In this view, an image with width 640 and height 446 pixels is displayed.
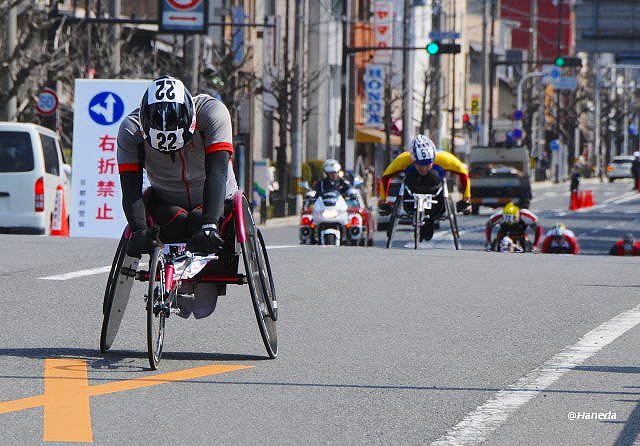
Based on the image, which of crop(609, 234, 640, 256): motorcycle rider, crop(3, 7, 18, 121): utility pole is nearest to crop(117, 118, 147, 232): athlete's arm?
crop(609, 234, 640, 256): motorcycle rider

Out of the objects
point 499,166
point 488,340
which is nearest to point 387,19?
point 499,166

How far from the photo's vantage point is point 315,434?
7.26 metres

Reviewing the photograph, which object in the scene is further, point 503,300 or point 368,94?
point 368,94

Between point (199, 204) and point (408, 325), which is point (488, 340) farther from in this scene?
point (199, 204)

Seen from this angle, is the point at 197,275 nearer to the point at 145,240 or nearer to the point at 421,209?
the point at 145,240

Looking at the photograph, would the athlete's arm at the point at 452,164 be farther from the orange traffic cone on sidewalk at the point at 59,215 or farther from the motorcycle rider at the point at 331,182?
the orange traffic cone on sidewalk at the point at 59,215

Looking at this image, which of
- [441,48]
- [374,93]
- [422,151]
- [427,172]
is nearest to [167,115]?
[422,151]

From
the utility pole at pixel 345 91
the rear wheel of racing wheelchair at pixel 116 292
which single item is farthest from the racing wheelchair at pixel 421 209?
the utility pole at pixel 345 91

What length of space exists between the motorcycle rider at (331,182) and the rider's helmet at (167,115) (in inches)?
744

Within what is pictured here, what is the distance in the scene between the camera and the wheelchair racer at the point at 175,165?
8.84 metres

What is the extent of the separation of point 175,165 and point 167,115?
517mm

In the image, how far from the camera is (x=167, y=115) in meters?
8.79

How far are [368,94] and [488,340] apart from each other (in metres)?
60.0

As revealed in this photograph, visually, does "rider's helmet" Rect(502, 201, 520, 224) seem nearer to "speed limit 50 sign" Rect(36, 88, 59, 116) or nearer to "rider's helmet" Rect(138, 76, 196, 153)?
"speed limit 50 sign" Rect(36, 88, 59, 116)
